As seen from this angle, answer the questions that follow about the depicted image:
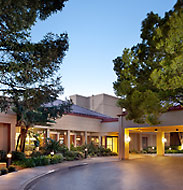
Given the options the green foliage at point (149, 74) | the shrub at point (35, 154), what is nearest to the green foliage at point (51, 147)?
the shrub at point (35, 154)

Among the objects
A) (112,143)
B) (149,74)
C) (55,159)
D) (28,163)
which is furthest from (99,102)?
(149,74)

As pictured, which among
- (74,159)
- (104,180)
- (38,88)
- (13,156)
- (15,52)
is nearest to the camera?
(15,52)

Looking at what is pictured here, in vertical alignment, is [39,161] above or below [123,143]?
below

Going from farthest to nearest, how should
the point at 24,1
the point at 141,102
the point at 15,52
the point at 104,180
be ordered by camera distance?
the point at 104,180, the point at 141,102, the point at 15,52, the point at 24,1

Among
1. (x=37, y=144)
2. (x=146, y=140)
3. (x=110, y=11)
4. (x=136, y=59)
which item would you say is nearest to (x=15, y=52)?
(x=136, y=59)

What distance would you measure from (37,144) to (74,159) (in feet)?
12.1

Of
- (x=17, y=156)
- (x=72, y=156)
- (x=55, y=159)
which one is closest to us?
(x=17, y=156)

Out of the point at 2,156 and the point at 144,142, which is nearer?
the point at 2,156

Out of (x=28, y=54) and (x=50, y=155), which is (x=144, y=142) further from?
(x=28, y=54)

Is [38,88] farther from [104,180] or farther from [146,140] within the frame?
[146,140]

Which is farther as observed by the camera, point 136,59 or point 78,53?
point 78,53

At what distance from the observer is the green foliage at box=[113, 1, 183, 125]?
6133 mm

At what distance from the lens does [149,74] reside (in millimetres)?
7512

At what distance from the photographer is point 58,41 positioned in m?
8.37
